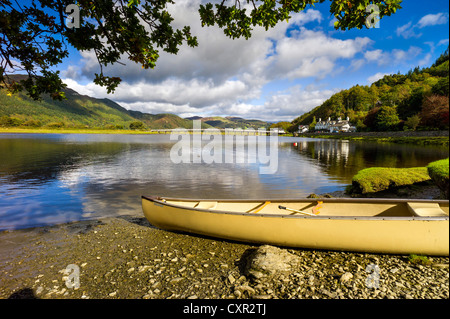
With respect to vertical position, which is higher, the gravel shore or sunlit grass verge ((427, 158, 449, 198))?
sunlit grass verge ((427, 158, 449, 198))

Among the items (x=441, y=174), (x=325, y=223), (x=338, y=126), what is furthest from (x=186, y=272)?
(x=338, y=126)

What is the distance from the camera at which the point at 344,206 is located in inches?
318

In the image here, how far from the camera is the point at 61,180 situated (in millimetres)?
20375

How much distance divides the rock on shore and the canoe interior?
150cm

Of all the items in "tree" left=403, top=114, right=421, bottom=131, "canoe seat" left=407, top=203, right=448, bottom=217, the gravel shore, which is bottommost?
the gravel shore

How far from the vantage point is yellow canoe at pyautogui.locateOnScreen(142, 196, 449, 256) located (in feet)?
17.9

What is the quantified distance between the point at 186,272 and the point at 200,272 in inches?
16.5

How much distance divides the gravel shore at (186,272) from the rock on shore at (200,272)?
0.07ft

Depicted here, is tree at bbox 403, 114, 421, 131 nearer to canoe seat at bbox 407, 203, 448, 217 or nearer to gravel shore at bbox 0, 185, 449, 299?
canoe seat at bbox 407, 203, 448, 217

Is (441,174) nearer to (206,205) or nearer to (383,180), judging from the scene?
(383,180)

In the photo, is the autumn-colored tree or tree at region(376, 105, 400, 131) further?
tree at region(376, 105, 400, 131)

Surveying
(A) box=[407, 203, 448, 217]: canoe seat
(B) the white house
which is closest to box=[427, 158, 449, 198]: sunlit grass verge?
(A) box=[407, 203, 448, 217]: canoe seat
